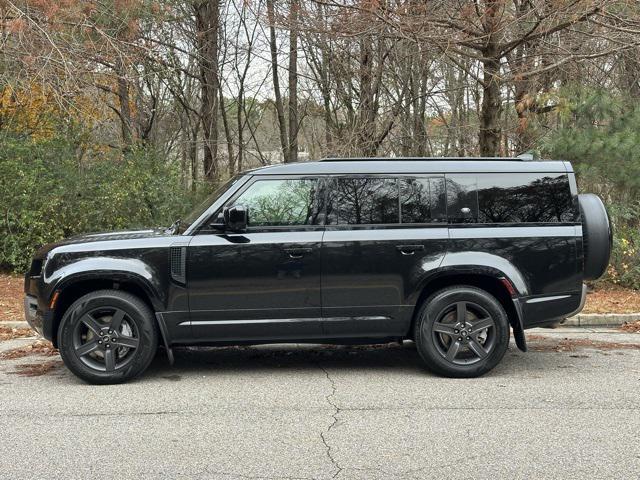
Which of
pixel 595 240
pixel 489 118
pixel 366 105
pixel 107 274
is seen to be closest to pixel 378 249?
pixel 595 240

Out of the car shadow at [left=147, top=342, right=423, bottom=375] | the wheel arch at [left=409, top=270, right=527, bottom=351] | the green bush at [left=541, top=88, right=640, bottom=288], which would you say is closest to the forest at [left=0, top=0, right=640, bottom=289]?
the green bush at [left=541, top=88, right=640, bottom=288]

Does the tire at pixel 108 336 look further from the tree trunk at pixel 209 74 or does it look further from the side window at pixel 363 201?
the tree trunk at pixel 209 74

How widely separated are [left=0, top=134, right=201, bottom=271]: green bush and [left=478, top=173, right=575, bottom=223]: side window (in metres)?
9.18

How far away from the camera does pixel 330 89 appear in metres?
19.1

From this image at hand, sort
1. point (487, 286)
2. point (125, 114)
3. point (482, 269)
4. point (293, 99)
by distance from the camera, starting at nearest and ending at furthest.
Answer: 1. point (482, 269)
2. point (487, 286)
3. point (125, 114)
4. point (293, 99)

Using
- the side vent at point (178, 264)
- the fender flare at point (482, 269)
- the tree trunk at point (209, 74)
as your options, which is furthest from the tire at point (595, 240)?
the tree trunk at point (209, 74)

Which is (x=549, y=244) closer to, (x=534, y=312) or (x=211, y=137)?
(x=534, y=312)

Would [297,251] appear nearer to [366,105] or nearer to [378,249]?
[378,249]

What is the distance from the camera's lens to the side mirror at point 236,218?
625 centimetres

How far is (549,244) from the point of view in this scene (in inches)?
257

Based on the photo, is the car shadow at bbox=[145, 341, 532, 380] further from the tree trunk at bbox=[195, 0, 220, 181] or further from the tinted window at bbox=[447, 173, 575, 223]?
the tree trunk at bbox=[195, 0, 220, 181]

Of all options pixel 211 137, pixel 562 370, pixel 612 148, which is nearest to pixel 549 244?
pixel 562 370

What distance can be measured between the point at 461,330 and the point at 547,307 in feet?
2.73

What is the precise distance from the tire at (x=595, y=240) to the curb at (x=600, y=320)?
333 centimetres
